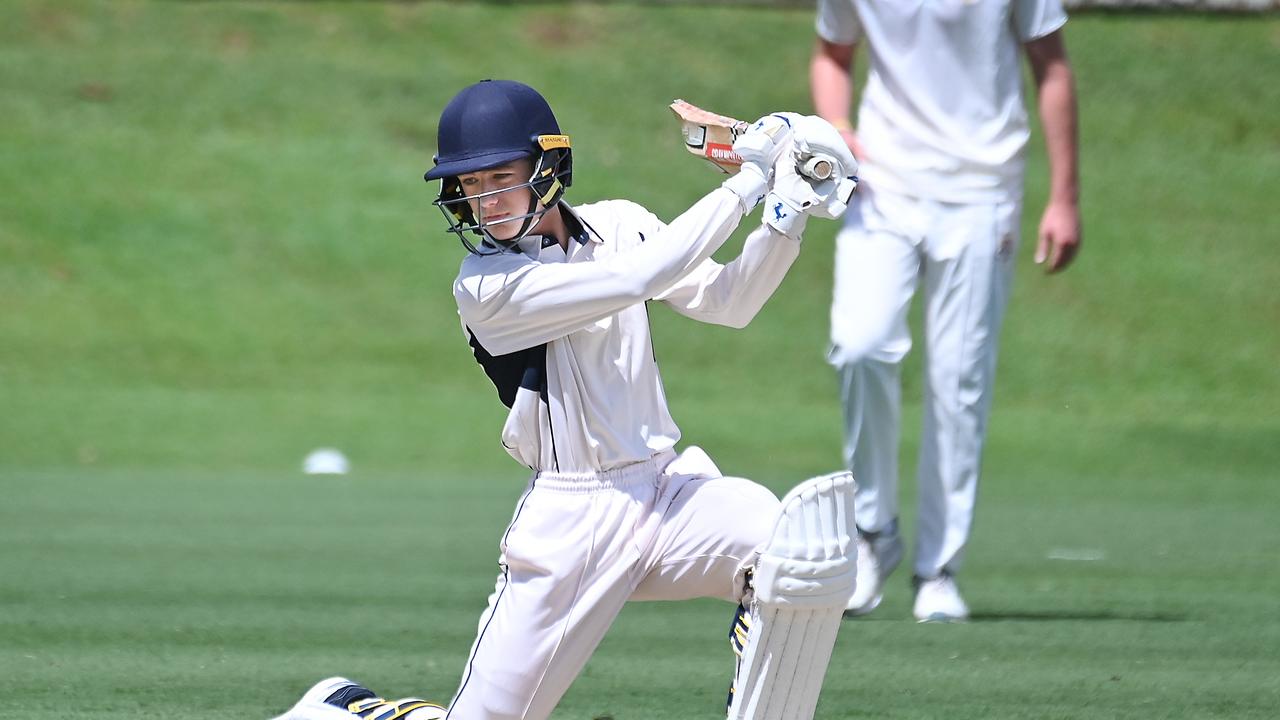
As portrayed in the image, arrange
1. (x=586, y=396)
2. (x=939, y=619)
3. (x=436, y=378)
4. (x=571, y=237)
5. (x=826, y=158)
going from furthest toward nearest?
(x=436, y=378), (x=939, y=619), (x=571, y=237), (x=586, y=396), (x=826, y=158)

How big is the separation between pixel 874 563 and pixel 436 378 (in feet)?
24.0

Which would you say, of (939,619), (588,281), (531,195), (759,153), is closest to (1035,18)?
(939,619)

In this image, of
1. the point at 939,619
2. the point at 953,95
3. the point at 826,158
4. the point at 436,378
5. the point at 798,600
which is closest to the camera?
the point at 798,600

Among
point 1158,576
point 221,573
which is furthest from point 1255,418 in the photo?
point 221,573

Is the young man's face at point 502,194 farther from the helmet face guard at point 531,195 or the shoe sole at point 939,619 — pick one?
the shoe sole at point 939,619

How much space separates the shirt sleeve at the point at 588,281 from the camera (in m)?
3.09

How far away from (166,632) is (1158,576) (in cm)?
324

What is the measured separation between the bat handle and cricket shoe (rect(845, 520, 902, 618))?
1990mm

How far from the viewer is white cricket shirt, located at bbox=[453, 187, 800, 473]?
3104 mm

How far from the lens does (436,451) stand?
33.8 feet

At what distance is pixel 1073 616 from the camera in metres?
4.99

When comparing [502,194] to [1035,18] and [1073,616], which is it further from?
[1073,616]

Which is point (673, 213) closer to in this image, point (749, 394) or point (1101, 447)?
point (749, 394)

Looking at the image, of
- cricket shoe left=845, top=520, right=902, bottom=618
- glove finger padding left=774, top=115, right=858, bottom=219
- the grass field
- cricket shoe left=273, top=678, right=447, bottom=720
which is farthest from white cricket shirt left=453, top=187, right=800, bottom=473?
cricket shoe left=845, top=520, right=902, bottom=618
